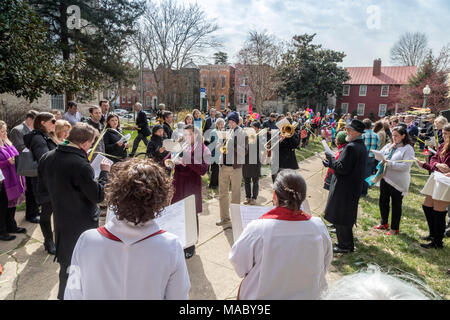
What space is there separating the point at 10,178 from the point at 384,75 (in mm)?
50698

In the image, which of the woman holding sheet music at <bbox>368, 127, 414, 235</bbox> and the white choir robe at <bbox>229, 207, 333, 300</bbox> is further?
the woman holding sheet music at <bbox>368, 127, 414, 235</bbox>

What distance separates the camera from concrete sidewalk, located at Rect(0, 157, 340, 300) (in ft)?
10.8

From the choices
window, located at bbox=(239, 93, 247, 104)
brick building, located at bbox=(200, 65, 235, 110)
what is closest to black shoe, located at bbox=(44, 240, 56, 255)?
window, located at bbox=(239, 93, 247, 104)

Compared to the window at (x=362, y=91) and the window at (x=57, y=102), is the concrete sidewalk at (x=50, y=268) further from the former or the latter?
the window at (x=362, y=91)

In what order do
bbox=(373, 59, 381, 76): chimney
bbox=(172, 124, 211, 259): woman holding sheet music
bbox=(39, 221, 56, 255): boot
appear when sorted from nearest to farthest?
bbox=(39, 221, 56, 255): boot → bbox=(172, 124, 211, 259): woman holding sheet music → bbox=(373, 59, 381, 76): chimney

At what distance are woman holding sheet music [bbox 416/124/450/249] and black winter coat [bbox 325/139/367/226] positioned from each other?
1.10 meters

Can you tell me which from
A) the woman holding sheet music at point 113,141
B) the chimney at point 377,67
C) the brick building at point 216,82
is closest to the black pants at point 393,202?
the woman holding sheet music at point 113,141

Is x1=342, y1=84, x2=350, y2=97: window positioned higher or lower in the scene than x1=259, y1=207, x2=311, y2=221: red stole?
higher

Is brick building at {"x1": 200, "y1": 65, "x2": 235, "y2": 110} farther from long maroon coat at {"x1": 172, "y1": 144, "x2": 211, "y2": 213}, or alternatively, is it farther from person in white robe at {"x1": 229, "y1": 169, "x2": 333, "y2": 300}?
person in white robe at {"x1": 229, "y1": 169, "x2": 333, "y2": 300}

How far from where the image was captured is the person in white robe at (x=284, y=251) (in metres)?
1.80

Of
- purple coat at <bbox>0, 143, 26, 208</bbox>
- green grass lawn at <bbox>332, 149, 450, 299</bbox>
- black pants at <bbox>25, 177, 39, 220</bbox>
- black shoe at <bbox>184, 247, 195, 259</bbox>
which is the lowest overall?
green grass lawn at <bbox>332, 149, 450, 299</bbox>

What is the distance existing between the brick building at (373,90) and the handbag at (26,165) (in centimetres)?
4511

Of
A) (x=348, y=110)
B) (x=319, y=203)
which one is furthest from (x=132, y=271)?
(x=348, y=110)

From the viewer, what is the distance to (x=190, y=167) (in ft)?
13.5
